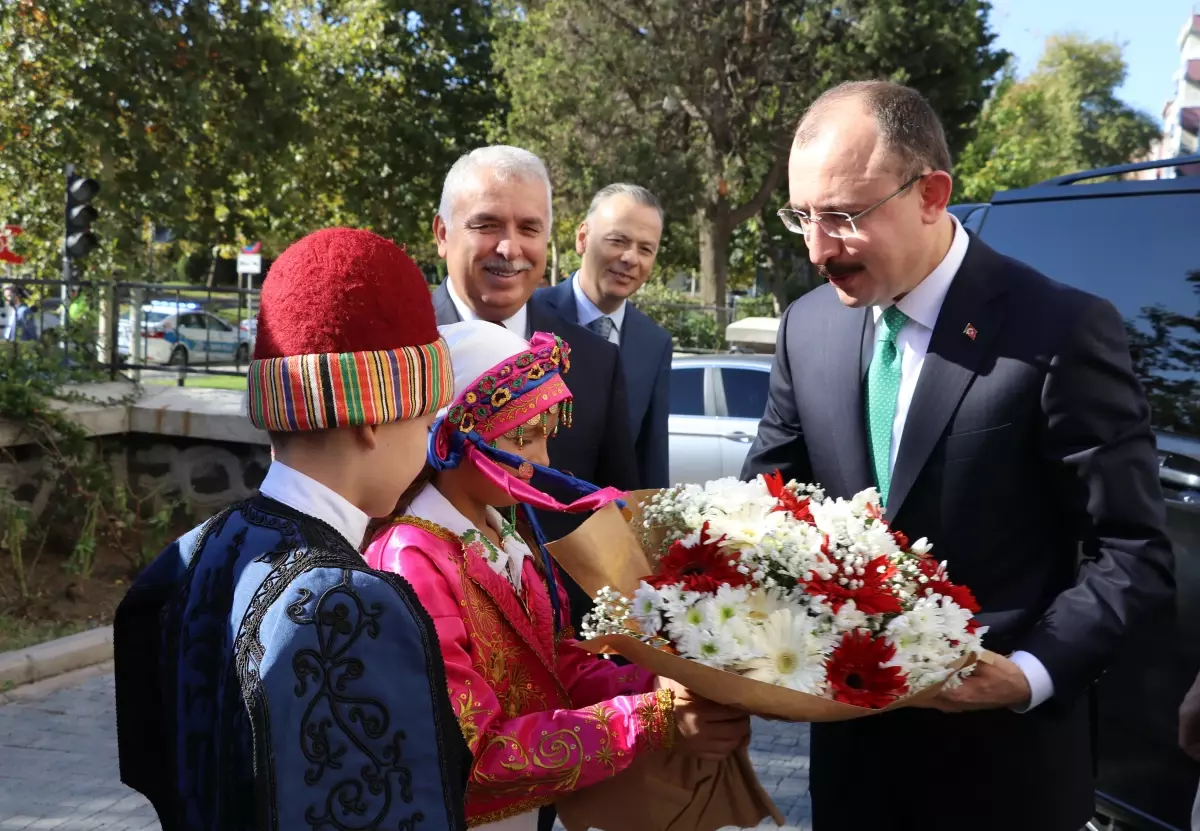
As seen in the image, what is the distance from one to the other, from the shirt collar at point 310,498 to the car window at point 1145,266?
111 inches

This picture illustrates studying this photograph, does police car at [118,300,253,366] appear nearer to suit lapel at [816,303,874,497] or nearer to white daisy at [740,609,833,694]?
suit lapel at [816,303,874,497]

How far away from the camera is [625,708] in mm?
2191

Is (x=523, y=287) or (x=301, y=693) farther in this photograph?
(x=523, y=287)

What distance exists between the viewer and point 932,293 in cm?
252

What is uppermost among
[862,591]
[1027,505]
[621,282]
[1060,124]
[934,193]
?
[1060,124]

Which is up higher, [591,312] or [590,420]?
[591,312]

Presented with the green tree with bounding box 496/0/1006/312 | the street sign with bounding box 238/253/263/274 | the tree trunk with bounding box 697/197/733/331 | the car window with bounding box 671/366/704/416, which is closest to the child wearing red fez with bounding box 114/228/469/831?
the car window with bounding box 671/366/704/416

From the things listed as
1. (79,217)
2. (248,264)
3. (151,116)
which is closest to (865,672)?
(79,217)

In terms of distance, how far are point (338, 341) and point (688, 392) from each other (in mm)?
8881

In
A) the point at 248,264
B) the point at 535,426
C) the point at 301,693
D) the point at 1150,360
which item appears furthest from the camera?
the point at 248,264

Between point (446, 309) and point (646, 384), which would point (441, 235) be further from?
point (646, 384)

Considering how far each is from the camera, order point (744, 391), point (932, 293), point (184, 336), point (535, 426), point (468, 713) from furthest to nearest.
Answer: point (184, 336) → point (744, 391) → point (932, 293) → point (535, 426) → point (468, 713)

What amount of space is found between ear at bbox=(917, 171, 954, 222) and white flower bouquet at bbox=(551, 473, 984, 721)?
0.66 meters

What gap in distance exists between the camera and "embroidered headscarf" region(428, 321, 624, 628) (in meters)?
2.27
